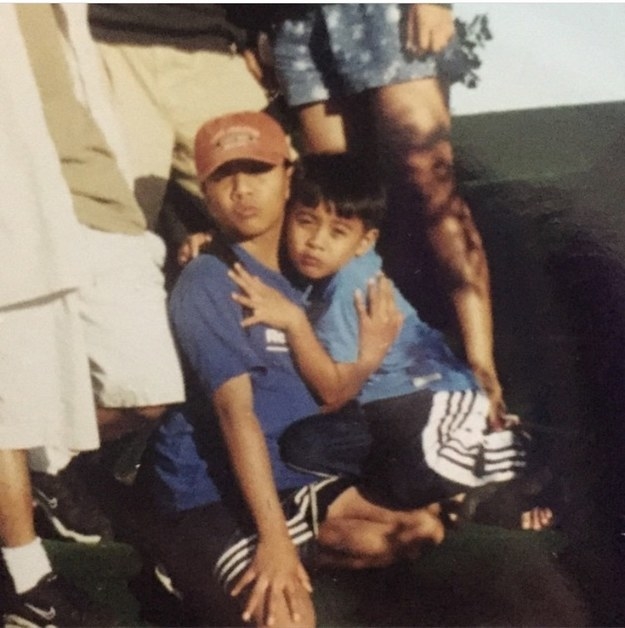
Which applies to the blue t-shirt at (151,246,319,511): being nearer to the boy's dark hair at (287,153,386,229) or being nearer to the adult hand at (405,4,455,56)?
the boy's dark hair at (287,153,386,229)

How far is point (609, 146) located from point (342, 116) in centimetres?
37

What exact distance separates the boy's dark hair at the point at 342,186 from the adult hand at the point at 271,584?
46 cm

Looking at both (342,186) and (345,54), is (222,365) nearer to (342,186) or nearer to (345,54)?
(342,186)

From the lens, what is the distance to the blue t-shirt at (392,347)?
4.56 feet

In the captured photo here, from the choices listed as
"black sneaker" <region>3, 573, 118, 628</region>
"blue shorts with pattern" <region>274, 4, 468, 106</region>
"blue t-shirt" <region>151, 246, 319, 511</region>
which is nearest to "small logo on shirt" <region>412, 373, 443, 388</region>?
"blue t-shirt" <region>151, 246, 319, 511</region>

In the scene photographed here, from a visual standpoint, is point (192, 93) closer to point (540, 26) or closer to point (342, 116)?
point (342, 116)

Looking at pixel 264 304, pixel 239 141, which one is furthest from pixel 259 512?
pixel 239 141

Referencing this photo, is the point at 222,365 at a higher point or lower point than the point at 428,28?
lower

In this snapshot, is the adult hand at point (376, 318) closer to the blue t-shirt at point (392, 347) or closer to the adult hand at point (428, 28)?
the blue t-shirt at point (392, 347)

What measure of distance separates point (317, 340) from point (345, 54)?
1.27 feet

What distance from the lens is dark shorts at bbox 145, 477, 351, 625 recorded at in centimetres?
139

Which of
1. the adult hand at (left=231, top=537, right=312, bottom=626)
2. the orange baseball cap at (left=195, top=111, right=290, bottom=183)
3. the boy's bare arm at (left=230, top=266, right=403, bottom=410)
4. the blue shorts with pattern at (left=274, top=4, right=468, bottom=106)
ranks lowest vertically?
the adult hand at (left=231, top=537, right=312, bottom=626)

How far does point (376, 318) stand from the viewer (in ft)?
4.57

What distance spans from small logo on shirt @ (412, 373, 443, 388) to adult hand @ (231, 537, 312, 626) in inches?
10.9
